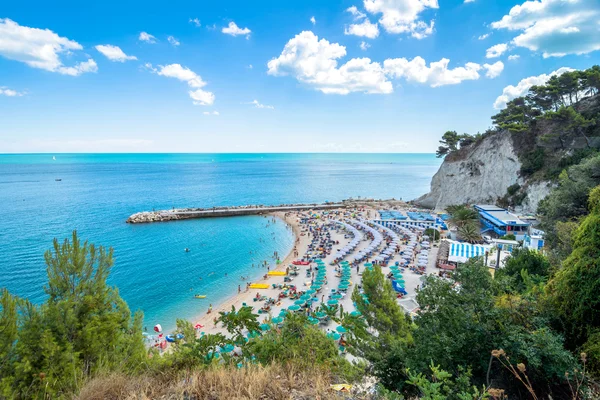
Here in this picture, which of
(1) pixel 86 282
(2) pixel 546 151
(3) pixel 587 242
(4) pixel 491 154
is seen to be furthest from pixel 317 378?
(4) pixel 491 154

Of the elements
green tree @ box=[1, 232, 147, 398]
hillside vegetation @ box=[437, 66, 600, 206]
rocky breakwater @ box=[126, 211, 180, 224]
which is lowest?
rocky breakwater @ box=[126, 211, 180, 224]

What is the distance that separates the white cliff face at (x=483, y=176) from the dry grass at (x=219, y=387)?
136 feet

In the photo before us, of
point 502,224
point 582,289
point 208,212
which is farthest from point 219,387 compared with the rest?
point 208,212

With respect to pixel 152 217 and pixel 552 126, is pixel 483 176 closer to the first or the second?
pixel 552 126

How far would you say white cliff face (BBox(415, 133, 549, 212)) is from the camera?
135ft

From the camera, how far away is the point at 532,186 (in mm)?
36219

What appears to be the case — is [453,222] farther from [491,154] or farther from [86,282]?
[86,282]

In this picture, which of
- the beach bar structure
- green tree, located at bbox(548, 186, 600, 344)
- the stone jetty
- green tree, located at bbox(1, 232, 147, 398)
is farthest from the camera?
the stone jetty

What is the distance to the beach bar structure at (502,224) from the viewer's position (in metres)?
31.4

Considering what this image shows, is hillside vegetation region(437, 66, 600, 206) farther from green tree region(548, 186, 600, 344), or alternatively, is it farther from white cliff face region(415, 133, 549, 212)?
green tree region(548, 186, 600, 344)

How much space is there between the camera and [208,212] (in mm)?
56062

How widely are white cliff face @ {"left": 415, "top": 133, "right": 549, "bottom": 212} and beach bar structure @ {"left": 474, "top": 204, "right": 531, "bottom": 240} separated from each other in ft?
16.0

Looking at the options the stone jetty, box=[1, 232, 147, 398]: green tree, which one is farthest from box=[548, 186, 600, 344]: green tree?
the stone jetty

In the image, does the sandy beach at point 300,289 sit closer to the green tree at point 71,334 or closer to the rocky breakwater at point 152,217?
the green tree at point 71,334
